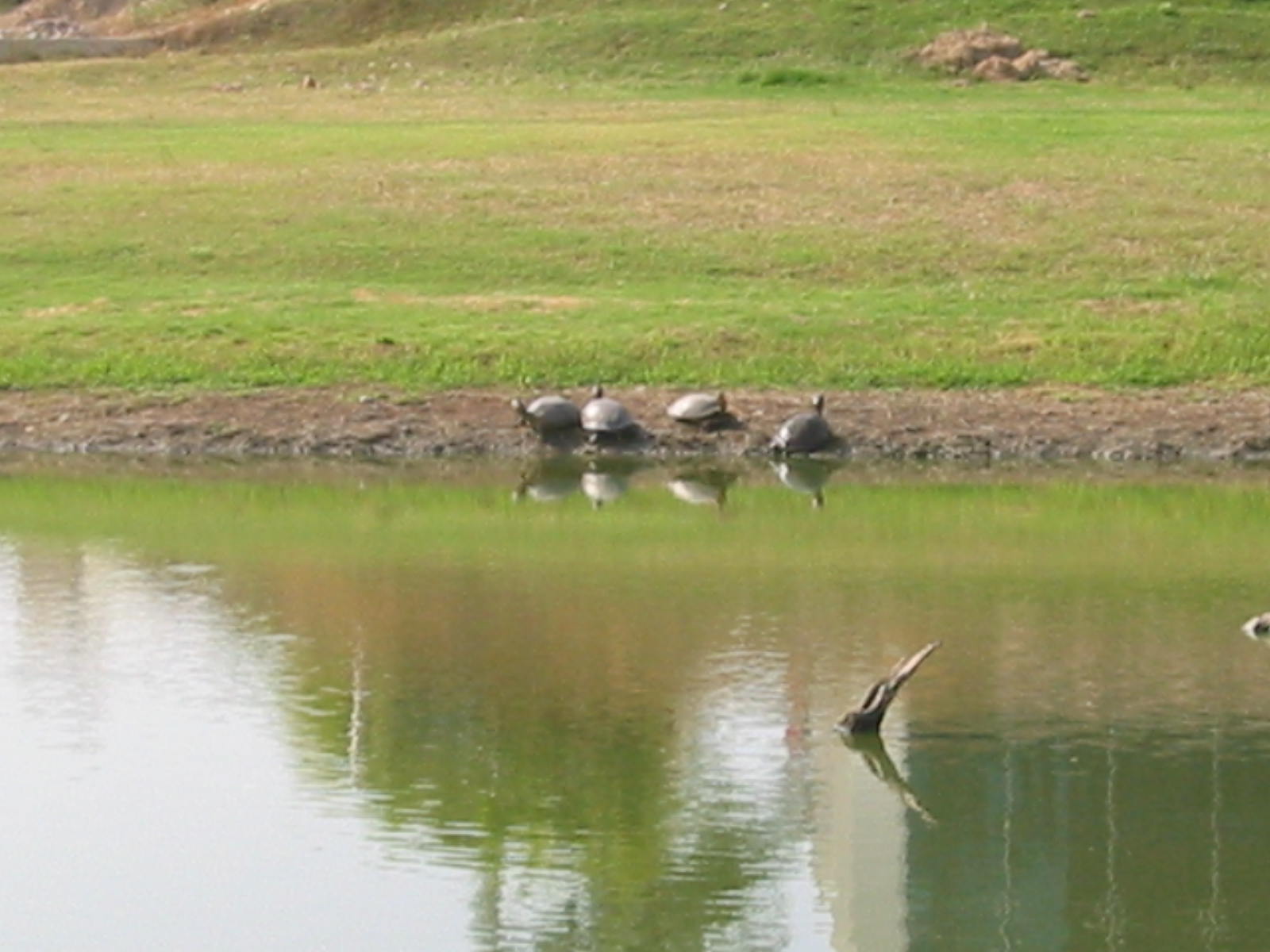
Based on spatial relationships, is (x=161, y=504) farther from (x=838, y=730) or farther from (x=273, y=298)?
(x=838, y=730)

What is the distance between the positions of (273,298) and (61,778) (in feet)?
50.8

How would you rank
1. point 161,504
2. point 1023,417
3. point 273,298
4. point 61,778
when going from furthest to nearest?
point 273,298 < point 1023,417 < point 161,504 < point 61,778

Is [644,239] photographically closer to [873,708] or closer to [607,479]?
[607,479]

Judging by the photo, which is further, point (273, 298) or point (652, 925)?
point (273, 298)

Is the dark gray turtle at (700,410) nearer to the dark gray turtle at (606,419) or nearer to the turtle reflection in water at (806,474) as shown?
the dark gray turtle at (606,419)

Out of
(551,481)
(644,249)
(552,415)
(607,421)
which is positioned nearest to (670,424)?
(607,421)

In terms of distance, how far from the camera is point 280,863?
12.0 meters

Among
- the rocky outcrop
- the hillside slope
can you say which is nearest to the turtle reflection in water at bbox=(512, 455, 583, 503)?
the hillside slope

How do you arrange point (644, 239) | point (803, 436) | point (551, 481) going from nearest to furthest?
point (551, 481), point (803, 436), point (644, 239)

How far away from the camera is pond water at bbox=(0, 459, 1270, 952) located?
11.5 metres

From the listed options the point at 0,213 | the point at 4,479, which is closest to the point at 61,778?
the point at 4,479

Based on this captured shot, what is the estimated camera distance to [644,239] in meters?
31.0

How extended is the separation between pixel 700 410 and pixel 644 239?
24.0 ft

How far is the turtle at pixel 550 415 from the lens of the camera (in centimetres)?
2383
